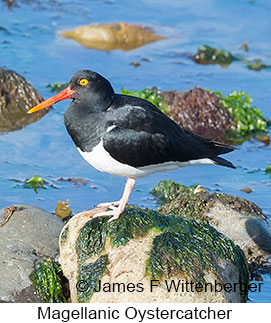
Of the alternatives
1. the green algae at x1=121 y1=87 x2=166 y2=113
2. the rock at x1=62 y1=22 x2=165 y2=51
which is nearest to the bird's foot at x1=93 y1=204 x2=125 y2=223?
the green algae at x1=121 y1=87 x2=166 y2=113

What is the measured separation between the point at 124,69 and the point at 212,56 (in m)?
1.53

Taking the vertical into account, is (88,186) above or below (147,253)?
below

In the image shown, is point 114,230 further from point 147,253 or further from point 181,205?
point 181,205

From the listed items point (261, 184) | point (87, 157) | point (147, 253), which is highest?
point (87, 157)

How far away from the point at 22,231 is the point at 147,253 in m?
1.32

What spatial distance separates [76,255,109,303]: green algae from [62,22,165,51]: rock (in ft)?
23.2

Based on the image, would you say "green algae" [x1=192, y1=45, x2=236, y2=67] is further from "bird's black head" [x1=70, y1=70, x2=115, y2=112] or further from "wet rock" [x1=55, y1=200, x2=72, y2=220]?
"bird's black head" [x1=70, y1=70, x2=115, y2=112]

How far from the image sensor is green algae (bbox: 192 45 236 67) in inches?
500

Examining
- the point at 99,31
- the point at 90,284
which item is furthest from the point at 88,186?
the point at 99,31

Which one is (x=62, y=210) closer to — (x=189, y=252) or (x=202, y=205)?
(x=202, y=205)

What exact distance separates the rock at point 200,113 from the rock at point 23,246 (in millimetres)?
3644

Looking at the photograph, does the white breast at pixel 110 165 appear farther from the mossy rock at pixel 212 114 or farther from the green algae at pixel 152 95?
the green algae at pixel 152 95

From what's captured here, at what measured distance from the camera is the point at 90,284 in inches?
248

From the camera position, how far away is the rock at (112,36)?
43.0 ft
